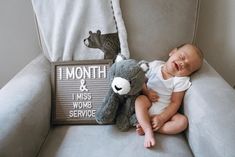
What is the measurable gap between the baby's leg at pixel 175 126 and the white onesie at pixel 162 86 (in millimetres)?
81

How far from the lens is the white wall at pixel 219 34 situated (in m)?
1.45

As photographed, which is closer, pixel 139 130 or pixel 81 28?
pixel 139 130

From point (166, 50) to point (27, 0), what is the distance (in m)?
0.79

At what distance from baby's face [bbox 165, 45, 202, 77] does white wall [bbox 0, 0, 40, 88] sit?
32.0 inches

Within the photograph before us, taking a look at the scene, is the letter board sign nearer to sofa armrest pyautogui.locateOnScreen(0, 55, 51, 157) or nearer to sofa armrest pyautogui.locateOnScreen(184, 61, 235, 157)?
→ sofa armrest pyautogui.locateOnScreen(0, 55, 51, 157)

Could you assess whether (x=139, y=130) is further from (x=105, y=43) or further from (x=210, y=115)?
(x=105, y=43)

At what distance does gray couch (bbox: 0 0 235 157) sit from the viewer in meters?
0.90

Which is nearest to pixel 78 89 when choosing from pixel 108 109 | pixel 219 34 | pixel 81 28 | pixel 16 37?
pixel 108 109

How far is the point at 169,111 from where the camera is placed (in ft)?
3.77

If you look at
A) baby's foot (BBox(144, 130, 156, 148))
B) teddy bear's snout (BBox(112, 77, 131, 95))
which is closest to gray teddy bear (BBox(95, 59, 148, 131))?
teddy bear's snout (BBox(112, 77, 131, 95))

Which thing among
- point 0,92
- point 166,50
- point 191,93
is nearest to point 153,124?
point 191,93

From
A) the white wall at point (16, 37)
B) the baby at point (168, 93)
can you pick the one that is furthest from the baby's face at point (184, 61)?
the white wall at point (16, 37)

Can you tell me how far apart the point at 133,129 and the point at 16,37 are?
867 mm

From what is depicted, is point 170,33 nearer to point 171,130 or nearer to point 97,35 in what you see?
point 97,35
